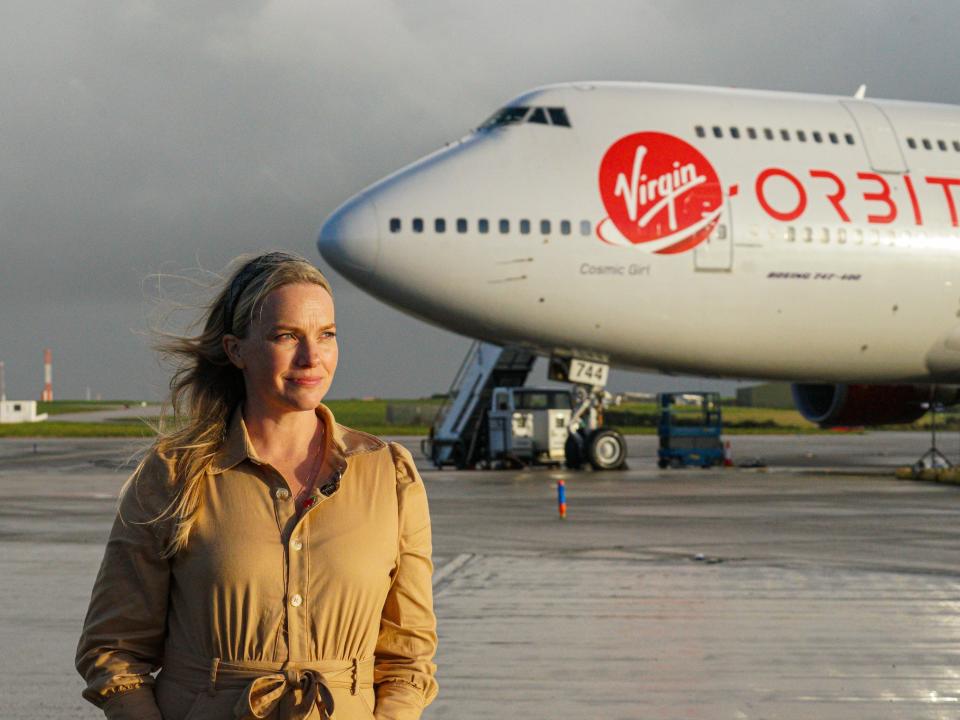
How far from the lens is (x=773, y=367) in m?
21.2

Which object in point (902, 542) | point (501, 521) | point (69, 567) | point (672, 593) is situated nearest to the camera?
point (672, 593)

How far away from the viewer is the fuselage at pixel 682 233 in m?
19.2

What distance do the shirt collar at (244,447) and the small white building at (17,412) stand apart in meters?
76.4

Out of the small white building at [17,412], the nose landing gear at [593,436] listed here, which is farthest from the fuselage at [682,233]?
the small white building at [17,412]

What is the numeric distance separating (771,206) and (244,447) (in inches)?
722

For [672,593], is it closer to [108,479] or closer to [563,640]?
[563,640]

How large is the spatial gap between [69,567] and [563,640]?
4.55 metres

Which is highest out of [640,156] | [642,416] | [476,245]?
[640,156]

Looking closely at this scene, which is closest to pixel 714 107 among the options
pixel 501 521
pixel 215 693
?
pixel 501 521

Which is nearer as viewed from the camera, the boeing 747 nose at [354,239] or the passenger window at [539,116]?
the boeing 747 nose at [354,239]

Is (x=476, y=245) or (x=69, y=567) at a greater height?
(x=476, y=245)

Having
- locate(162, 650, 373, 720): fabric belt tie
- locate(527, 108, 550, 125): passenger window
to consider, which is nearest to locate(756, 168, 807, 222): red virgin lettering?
locate(527, 108, 550, 125): passenger window

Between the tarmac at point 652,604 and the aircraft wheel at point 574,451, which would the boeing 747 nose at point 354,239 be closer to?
the tarmac at point 652,604

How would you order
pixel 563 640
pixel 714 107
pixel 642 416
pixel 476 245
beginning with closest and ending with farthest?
pixel 563 640 < pixel 476 245 < pixel 714 107 < pixel 642 416
